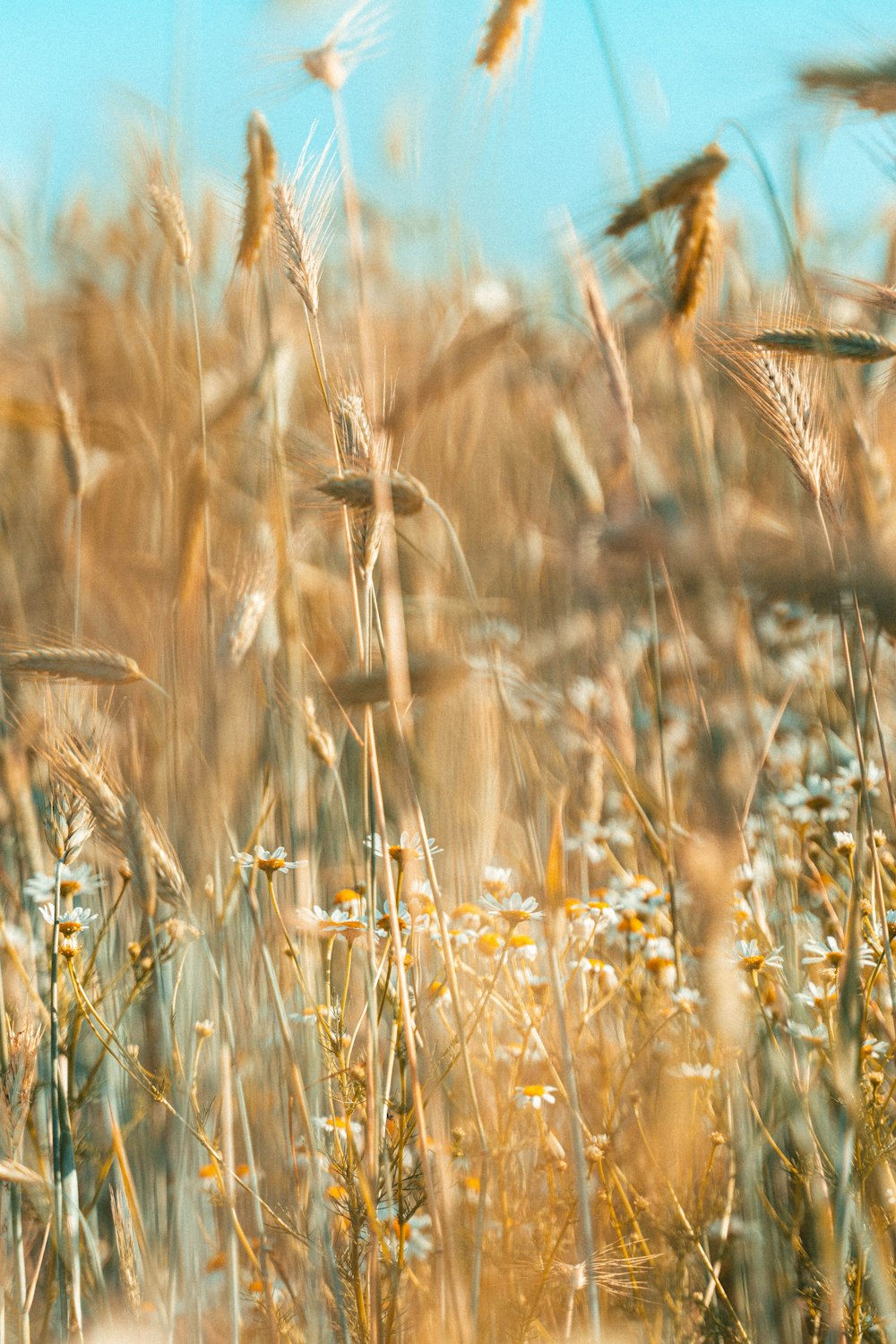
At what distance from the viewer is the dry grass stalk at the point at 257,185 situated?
0.83 meters

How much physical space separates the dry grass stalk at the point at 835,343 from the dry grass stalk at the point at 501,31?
0.39m

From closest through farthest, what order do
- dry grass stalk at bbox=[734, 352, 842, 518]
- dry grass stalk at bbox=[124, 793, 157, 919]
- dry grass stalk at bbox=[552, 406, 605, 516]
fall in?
dry grass stalk at bbox=[124, 793, 157, 919]
dry grass stalk at bbox=[734, 352, 842, 518]
dry grass stalk at bbox=[552, 406, 605, 516]

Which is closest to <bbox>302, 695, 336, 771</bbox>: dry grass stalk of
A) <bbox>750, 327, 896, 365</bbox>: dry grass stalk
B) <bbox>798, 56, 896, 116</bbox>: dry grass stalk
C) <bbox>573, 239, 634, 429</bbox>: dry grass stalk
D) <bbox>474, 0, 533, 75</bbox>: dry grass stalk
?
<bbox>573, 239, 634, 429</bbox>: dry grass stalk

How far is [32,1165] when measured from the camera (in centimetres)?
88

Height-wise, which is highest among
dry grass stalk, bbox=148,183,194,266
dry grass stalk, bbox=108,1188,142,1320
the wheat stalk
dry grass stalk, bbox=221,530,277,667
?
dry grass stalk, bbox=148,183,194,266

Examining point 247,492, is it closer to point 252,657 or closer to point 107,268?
point 252,657

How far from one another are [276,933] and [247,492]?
600mm

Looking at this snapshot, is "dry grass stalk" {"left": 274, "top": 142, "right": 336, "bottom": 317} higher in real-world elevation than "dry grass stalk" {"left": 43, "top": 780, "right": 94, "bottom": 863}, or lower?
higher

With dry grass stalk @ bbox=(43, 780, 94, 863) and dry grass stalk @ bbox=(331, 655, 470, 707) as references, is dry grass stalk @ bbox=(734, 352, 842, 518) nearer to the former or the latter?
dry grass stalk @ bbox=(331, 655, 470, 707)

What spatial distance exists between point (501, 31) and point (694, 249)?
0.29 metres

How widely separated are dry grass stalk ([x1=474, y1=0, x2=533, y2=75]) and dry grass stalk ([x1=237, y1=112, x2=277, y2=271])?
0.78ft

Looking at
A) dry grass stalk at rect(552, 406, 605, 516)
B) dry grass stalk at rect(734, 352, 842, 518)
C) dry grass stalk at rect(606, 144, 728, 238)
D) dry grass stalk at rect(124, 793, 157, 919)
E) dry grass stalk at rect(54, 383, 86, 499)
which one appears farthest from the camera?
dry grass stalk at rect(552, 406, 605, 516)

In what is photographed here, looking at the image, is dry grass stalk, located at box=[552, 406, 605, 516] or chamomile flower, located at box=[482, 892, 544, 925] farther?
dry grass stalk, located at box=[552, 406, 605, 516]

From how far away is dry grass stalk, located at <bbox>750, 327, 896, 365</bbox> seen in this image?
0.79m
